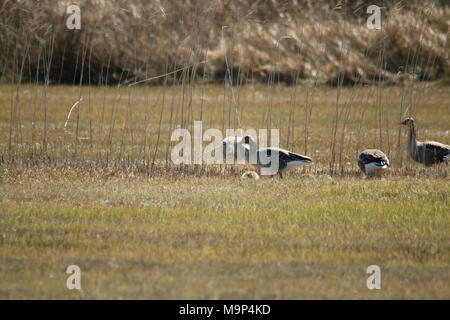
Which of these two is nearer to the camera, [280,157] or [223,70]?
[280,157]

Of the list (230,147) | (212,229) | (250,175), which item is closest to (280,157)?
(250,175)

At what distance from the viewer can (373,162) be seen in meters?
13.2

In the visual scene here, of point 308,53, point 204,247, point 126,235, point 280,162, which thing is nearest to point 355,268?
point 204,247

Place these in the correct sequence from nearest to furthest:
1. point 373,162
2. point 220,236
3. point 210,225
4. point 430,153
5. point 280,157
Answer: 1. point 220,236
2. point 210,225
3. point 373,162
4. point 280,157
5. point 430,153

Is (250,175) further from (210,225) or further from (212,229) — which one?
(212,229)

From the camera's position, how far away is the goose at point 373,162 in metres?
13.1

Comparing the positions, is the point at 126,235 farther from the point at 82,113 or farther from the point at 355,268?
the point at 82,113

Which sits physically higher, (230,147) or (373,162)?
(230,147)

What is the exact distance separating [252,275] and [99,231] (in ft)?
7.78

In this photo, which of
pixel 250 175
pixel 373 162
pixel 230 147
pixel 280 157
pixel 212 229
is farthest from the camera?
pixel 230 147

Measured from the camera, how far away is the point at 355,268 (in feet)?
27.1

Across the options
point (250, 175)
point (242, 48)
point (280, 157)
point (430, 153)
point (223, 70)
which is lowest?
point (250, 175)

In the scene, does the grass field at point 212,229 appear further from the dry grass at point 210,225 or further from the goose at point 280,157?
the goose at point 280,157

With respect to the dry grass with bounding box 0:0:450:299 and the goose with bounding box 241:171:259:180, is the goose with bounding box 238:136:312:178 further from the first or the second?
the goose with bounding box 241:171:259:180
